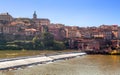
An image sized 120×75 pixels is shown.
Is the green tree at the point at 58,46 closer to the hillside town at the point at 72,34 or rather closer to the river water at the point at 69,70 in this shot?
the hillside town at the point at 72,34

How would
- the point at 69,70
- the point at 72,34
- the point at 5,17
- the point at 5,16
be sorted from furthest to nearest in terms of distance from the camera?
1. the point at 5,16
2. the point at 5,17
3. the point at 72,34
4. the point at 69,70

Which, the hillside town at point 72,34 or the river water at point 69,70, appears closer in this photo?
the river water at point 69,70

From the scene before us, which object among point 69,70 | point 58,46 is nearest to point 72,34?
point 58,46

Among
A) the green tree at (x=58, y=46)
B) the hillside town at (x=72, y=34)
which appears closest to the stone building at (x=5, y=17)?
the hillside town at (x=72, y=34)

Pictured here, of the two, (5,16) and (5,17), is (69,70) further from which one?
(5,16)

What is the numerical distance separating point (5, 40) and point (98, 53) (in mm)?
30509

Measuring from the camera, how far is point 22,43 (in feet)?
276

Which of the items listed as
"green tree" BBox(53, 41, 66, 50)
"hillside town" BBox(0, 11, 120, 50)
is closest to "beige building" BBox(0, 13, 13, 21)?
"hillside town" BBox(0, 11, 120, 50)

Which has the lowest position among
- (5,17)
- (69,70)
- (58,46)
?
(69,70)

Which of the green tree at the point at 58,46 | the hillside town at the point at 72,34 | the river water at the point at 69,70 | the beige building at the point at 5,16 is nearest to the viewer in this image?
the river water at the point at 69,70

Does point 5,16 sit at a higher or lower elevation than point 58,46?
higher

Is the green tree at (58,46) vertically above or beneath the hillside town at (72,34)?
beneath

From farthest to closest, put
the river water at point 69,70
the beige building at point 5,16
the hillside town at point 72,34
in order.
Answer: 1. the beige building at point 5,16
2. the hillside town at point 72,34
3. the river water at point 69,70

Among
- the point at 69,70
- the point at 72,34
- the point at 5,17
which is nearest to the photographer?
the point at 69,70
